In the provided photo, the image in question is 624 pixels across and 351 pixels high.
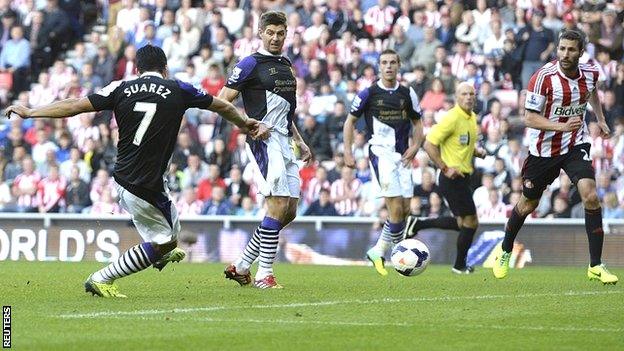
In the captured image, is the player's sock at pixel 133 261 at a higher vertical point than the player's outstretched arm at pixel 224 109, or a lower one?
lower

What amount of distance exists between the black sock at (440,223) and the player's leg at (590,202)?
14.3ft

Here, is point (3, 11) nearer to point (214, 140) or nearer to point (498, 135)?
point (214, 140)

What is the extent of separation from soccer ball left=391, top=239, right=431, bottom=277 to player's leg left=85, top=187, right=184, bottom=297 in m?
3.47

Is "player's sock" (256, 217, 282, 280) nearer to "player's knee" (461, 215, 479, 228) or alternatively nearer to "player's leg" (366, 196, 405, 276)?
"player's leg" (366, 196, 405, 276)

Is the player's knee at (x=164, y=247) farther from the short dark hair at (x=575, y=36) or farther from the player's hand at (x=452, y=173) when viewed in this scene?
the player's hand at (x=452, y=173)

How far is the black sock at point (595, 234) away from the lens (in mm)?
13508

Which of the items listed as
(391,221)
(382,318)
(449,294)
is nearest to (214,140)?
(391,221)

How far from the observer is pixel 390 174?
54.0 feet

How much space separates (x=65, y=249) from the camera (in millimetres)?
21859

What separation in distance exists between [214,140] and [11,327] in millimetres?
16147

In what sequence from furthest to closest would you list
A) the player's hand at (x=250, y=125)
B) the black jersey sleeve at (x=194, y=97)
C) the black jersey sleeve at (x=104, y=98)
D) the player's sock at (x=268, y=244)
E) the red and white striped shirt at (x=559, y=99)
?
the red and white striped shirt at (x=559, y=99), the player's sock at (x=268, y=244), the player's hand at (x=250, y=125), the black jersey sleeve at (x=194, y=97), the black jersey sleeve at (x=104, y=98)

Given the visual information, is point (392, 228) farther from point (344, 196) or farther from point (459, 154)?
point (344, 196)

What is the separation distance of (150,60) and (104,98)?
51 cm

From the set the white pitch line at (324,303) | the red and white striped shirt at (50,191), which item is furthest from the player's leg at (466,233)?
the red and white striped shirt at (50,191)
